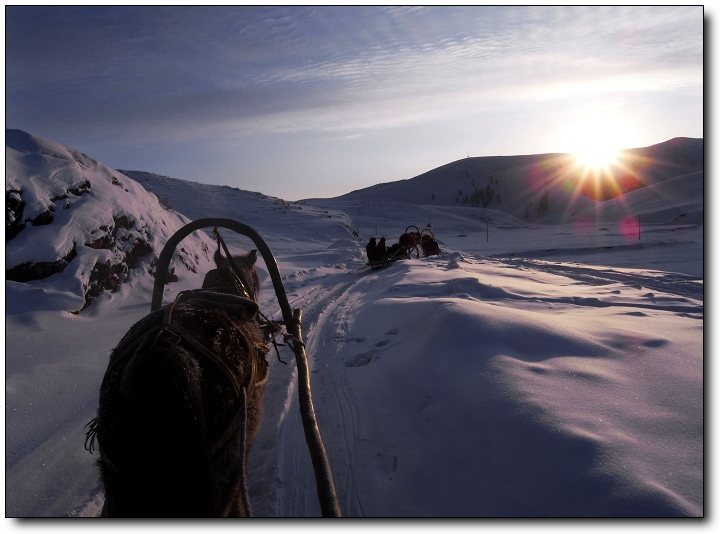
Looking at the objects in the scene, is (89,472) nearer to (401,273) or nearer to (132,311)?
(132,311)

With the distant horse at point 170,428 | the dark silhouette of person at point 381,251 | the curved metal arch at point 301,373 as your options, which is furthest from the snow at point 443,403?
the dark silhouette of person at point 381,251

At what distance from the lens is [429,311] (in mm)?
5484

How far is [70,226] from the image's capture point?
268 inches

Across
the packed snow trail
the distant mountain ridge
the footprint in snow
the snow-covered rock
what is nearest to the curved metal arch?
the packed snow trail

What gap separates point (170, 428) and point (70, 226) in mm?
6542

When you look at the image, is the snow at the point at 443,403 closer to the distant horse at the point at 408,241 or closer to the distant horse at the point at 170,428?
the distant horse at the point at 170,428

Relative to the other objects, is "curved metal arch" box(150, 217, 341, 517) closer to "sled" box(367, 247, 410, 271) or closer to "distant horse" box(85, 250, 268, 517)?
"distant horse" box(85, 250, 268, 517)

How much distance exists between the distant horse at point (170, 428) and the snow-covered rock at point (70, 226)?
5142mm

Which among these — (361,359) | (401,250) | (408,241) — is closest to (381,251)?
(401,250)

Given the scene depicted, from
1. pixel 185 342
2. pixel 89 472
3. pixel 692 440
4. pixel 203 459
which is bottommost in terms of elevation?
pixel 89 472

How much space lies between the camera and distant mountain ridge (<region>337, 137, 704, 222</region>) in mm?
70750

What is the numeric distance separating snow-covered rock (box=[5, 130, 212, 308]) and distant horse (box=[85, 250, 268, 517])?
5.14m

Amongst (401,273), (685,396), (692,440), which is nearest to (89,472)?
(692,440)

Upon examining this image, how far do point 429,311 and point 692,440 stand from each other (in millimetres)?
3279
